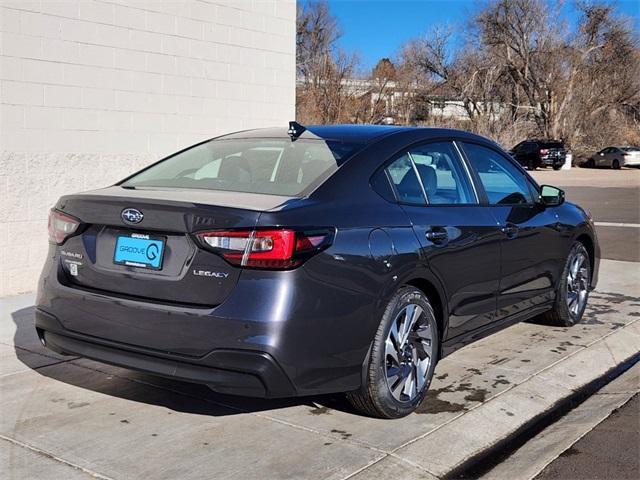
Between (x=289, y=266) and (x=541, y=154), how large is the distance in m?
37.6

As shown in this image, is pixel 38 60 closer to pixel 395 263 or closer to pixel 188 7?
pixel 188 7

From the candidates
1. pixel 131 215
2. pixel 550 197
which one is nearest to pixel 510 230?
pixel 550 197

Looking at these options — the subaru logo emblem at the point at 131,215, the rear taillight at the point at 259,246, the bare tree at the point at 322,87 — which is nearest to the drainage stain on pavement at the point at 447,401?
the rear taillight at the point at 259,246

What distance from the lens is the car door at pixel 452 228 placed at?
4164 millimetres

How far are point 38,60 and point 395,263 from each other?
4.84 meters

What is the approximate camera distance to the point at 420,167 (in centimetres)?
444

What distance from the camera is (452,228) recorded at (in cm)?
436

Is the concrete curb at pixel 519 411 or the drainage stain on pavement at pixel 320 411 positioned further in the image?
the drainage stain on pavement at pixel 320 411

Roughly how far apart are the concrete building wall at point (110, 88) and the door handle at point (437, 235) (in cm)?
452

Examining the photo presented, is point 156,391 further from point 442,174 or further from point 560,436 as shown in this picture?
point 560,436

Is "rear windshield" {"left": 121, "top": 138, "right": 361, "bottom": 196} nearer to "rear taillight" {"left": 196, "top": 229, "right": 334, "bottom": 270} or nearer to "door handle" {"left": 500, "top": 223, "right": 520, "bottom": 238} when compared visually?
"rear taillight" {"left": 196, "top": 229, "right": 334, "bottom": 270}

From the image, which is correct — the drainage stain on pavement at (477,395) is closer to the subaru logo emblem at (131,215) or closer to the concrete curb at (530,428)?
the concrete curb at (530,428)

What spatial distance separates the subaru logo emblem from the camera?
3.51 m

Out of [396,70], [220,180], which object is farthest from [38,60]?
[396,70]
